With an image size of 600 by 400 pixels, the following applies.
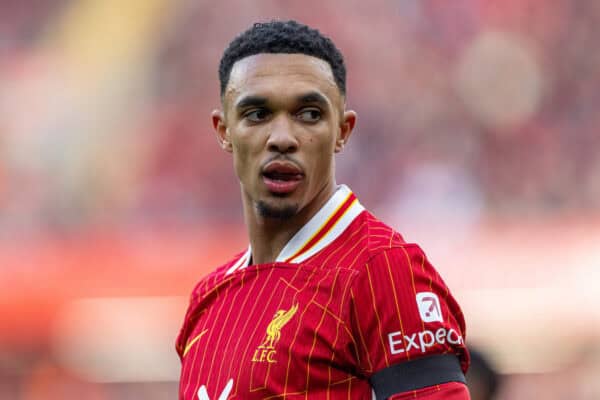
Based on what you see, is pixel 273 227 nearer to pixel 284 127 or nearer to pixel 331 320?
pixel 284 127

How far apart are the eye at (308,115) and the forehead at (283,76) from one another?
1.9 inches

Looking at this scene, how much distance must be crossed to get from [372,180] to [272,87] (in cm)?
589

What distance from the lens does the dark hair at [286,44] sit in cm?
243

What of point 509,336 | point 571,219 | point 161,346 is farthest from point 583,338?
point 161,346

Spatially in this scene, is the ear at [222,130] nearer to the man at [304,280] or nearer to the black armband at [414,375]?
the man at [304,280]

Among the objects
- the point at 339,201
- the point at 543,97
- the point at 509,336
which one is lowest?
the point at 339,201

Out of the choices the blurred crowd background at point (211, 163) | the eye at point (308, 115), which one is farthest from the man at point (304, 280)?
the blurred crowd background at point (211, 163)

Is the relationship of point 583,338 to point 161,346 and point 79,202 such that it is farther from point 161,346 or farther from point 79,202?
point 79,202

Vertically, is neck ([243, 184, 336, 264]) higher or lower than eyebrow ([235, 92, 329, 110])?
lower

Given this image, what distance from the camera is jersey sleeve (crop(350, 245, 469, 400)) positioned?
2.04 metres

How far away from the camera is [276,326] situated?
7.30ft

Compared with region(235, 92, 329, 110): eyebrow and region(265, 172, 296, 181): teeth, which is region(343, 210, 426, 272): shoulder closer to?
region(265, 172, 296, 181): teeth

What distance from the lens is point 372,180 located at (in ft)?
27.0

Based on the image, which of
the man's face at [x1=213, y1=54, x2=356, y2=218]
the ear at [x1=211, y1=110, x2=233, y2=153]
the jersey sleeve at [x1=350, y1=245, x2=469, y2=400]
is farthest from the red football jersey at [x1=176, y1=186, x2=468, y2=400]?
the ear at [x1=211, y1=110, x2=233, y2=153]
